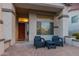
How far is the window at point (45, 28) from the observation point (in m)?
13.6

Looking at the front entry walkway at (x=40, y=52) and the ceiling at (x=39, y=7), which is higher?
the ceiling at (x=39, y=7)

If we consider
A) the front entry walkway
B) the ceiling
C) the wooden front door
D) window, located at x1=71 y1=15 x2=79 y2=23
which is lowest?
the front entry walkway

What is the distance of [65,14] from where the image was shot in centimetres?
1252

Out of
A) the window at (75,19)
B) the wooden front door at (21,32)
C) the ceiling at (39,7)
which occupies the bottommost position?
the wooden front door at (21,32)

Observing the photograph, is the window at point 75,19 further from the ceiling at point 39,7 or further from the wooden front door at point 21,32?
the wooden front door at point 21,32

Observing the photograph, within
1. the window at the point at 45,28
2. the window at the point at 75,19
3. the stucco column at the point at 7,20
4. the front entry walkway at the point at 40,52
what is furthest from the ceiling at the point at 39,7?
the front entry walkway at the point at 40,52

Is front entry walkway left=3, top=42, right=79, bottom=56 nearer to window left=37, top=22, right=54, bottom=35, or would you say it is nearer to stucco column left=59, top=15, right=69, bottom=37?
stucco column left=59, top=15, right=69, bottom=37

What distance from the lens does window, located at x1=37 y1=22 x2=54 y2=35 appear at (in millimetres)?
13590

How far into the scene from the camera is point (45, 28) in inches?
542

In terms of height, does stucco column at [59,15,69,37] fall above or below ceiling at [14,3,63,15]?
below

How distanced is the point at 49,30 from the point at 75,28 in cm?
391

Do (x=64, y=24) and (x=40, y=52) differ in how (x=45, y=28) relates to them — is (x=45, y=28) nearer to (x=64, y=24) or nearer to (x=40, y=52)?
(x=64, y=24)

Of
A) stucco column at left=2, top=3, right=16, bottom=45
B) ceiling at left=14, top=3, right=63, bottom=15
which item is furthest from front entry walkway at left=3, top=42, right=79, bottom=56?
ceiling at left=14, top=3, right=63, bottom=15

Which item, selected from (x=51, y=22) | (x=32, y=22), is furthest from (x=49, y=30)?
(x=32, y=22)
